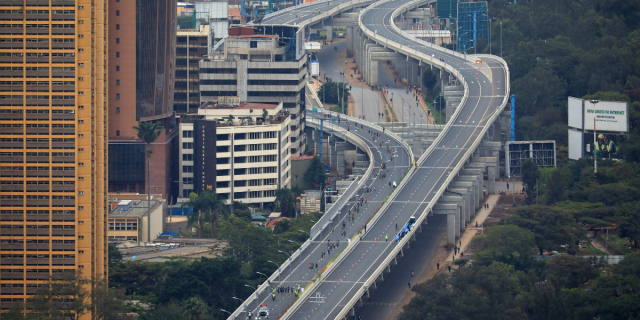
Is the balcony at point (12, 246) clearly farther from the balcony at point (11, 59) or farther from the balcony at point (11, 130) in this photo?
the balcony at point (11, 59)

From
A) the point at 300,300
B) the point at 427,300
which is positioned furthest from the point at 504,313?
the point at 300,300

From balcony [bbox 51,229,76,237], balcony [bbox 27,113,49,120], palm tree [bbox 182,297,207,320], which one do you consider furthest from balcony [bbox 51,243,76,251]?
palm tree [bbox 182,297,207,320]

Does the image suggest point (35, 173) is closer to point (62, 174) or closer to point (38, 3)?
point (62, 174)

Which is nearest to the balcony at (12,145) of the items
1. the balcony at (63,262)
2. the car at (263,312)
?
the balcony at (63,262)

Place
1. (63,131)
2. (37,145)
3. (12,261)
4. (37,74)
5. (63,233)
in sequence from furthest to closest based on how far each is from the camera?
(37,74)
(37,145)
(63,131)
(63,233)
(12,261)

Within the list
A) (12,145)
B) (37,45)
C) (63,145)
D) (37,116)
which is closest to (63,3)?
(37,45)

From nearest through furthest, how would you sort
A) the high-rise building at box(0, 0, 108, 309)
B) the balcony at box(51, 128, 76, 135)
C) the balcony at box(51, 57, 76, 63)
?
the high-rise building at box(0, 0, 108, 309) → the balcony at box(51, 57, 76, 63) → the balcony at box(51, 128, 76, 135)

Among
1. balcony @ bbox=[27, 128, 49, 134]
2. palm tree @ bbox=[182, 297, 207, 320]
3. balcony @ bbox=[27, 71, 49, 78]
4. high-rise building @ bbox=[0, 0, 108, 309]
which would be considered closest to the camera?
high-rise building @ bbox=[0, 0, 108, 309]

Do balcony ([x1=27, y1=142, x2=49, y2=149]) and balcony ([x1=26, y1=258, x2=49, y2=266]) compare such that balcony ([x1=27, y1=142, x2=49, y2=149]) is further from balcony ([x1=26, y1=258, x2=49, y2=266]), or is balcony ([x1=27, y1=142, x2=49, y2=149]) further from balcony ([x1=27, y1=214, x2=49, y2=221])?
balcony ([x1=26, y1=258, x2=49, y2=266])
